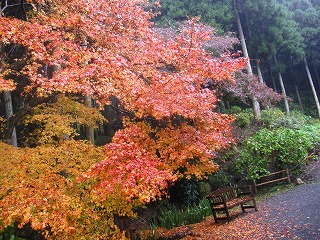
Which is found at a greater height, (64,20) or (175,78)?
(64,20)

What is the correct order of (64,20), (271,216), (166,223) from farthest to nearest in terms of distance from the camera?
(166,223) < (64,20) < (271,216)

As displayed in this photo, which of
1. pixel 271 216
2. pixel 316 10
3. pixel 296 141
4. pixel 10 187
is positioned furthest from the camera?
pixel 316 10

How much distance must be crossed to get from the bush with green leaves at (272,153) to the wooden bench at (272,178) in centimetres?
23

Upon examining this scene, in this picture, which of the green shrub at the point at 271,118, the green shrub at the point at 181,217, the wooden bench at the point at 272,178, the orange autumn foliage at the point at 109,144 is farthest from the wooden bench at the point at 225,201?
the green shrub at the point at 271,118

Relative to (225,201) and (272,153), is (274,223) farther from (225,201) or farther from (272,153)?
(272,153)

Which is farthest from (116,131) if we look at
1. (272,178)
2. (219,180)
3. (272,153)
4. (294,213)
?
(272,178)

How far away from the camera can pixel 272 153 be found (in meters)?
9.82

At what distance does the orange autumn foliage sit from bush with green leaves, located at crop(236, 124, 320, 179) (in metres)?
2.80

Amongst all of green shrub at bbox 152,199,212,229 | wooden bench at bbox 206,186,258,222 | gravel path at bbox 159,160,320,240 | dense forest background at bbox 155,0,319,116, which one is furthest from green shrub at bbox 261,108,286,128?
wooden bench at bbox 206,186,258,222

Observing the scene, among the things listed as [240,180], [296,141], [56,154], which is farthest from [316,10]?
[56,154]

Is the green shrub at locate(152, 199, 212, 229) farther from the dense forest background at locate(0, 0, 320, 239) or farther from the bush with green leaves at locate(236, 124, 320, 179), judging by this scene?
the bush with green leaves at locate(236, 124, 320, 179)

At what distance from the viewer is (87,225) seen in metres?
5.98

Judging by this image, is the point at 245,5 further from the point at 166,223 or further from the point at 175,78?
the point at 166,223

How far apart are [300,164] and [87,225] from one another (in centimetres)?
804
